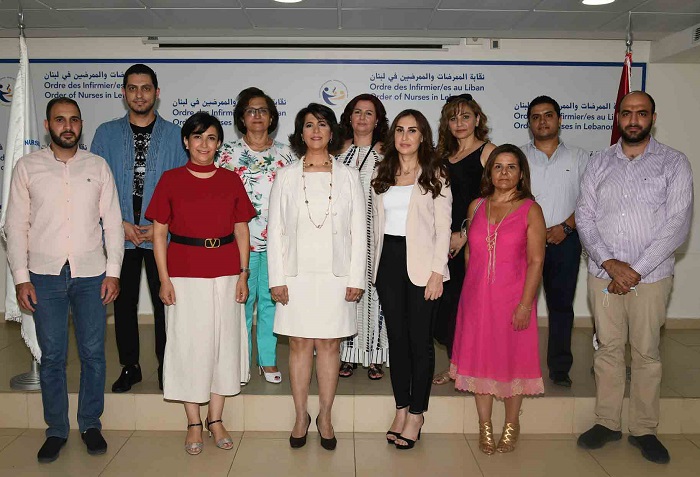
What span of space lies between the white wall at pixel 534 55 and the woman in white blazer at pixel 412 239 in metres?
2.65

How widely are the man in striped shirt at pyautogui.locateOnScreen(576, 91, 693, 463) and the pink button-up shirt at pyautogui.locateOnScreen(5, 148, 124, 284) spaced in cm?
262

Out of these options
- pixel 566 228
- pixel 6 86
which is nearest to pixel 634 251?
pixel 566 228

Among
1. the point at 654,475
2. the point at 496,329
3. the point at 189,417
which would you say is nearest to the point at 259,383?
the point at 189,417

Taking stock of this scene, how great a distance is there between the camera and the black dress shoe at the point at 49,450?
312 cm

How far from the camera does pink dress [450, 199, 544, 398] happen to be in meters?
3.05

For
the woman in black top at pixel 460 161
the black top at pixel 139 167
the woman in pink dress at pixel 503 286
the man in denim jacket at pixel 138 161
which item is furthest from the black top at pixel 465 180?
the black top at pixel 139 167

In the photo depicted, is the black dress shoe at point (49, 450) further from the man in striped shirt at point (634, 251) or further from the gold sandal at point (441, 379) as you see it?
the man in striped shirt at point (634, 251)

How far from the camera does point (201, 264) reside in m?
2.98

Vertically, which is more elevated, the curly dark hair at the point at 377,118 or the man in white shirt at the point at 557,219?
the curly dark hair at the point at 377,118

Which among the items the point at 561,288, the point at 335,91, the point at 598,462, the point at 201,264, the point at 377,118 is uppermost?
the point at 335,91

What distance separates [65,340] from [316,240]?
141 cm

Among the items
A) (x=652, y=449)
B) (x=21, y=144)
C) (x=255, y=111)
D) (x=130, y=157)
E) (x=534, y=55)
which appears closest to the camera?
(x=652, y=449)

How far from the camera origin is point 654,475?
304cm

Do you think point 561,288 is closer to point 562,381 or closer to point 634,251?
point 562,381
